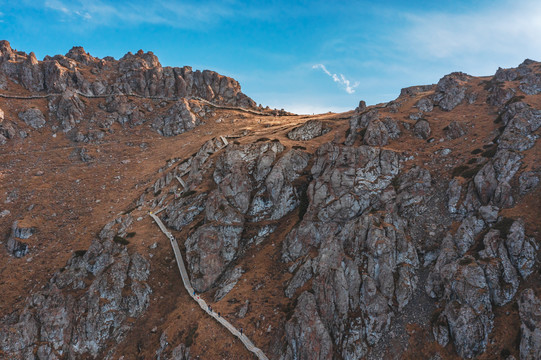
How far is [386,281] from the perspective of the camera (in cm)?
4238

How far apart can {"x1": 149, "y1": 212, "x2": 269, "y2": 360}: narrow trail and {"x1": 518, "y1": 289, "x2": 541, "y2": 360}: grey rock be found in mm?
31496

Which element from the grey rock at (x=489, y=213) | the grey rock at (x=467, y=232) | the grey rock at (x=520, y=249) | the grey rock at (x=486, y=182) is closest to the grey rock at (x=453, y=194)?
the grey rock at (x=486, y=182)

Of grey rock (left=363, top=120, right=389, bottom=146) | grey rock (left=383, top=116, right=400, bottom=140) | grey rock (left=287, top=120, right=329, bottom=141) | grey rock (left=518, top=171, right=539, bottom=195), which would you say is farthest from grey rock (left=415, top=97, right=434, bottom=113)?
grey rock (left=518, top=171, right=539, bottom=195)

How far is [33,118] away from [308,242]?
124052 mm

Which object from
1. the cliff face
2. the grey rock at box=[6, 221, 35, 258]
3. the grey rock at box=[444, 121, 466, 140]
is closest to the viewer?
the grey rock at box=[444, 121, 466, 140]

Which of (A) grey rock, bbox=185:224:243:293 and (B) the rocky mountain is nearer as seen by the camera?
(B) the rocky mountain

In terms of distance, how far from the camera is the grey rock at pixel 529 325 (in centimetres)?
2855

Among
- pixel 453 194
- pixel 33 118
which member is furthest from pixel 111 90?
pixel 453 194

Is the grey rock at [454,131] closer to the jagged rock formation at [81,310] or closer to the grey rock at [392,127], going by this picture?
the grey rock at [392,127]

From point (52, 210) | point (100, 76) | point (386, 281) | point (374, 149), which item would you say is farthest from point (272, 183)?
point (100, 76)

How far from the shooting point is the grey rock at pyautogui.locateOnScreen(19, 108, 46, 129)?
4294 inches

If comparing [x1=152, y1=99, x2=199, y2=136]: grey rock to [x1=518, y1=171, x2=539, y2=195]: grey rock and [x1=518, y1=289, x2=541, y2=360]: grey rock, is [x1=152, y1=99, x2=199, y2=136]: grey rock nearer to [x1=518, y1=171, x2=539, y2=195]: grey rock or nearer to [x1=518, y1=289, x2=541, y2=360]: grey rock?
[x1=518, y1=171, x2=539, y2=195]: grey rock

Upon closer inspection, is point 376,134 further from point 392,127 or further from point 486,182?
point 486,182

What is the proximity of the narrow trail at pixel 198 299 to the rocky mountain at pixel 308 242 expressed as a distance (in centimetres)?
104
